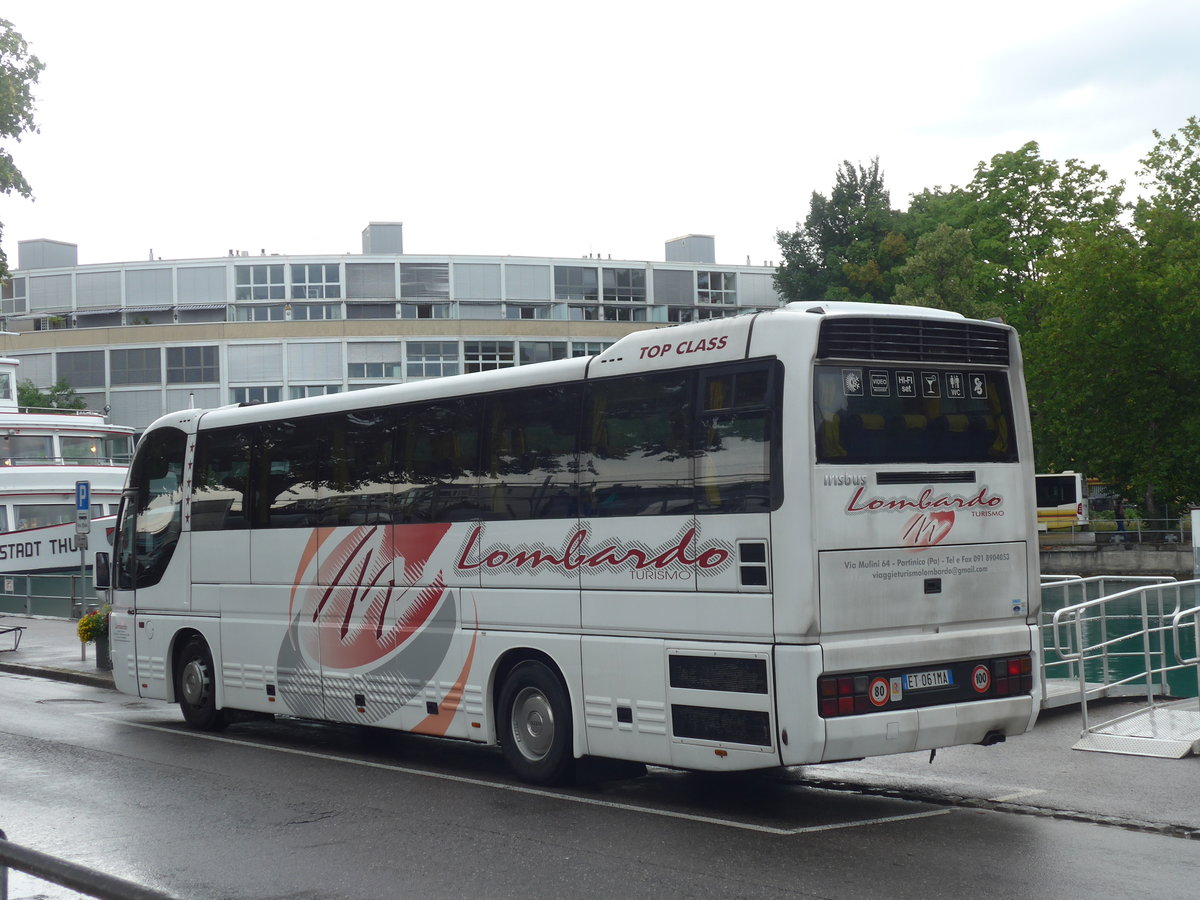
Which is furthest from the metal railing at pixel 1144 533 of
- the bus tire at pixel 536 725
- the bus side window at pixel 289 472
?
the bus tire at pixel 536 725

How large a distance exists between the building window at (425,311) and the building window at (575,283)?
22.9 feet

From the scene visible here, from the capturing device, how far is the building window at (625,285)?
86062 millimetres

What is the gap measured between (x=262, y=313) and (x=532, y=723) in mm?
73430

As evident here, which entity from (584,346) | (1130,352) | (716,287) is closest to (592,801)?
(1130,352)

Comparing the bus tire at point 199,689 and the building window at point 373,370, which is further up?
the building window at point 373,370

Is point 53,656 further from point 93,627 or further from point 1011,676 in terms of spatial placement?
point 1011,676

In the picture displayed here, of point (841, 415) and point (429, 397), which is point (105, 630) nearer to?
point (429, 397)

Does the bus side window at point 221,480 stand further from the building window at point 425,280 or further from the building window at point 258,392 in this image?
the building window at point 425,280

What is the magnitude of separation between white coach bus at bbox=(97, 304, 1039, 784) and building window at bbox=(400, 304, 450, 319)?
6903cm

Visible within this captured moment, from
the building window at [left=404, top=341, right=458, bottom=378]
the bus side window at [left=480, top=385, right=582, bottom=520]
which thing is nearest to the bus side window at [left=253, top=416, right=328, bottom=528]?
the bus side window at [left=480, top=385, right=582, bottom=520]

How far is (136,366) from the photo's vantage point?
8006cm

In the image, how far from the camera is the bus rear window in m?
9.38

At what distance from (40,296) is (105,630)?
6773 cm

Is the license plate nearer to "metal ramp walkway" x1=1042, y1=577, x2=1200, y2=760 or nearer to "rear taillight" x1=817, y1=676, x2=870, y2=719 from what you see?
"rear taillight" x1=817, y1=676, x2=870, y2=719
